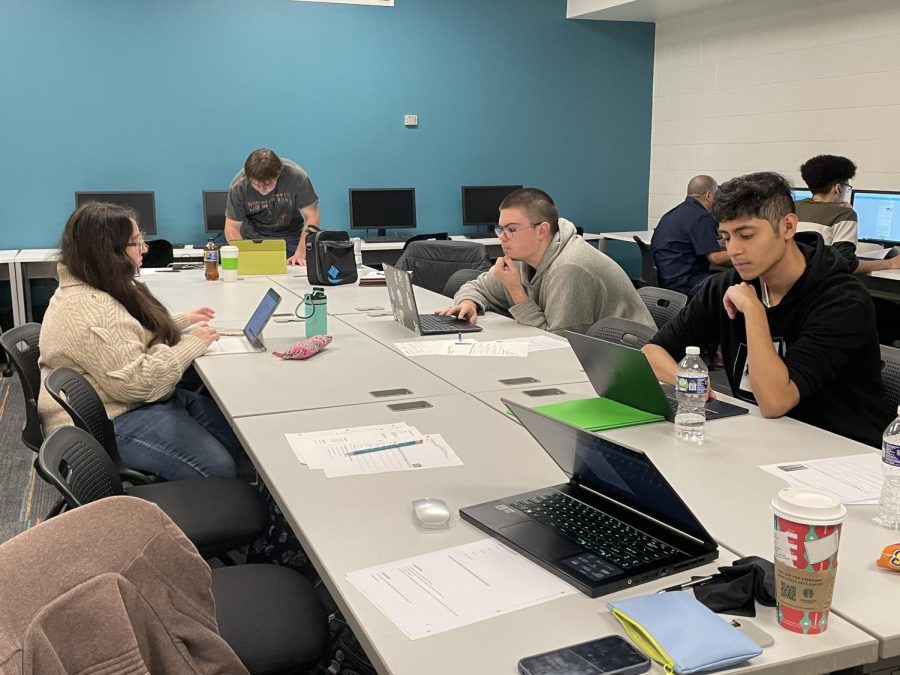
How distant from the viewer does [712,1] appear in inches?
281

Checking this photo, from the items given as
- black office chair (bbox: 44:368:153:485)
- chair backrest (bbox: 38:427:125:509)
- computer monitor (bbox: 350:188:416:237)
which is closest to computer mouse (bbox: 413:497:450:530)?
chair backrest (bbox: 38:427:125:509)

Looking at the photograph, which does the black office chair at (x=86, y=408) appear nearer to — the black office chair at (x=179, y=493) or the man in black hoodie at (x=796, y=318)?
the black office chair at (x=179, y=493)

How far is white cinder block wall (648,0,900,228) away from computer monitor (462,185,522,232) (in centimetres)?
170

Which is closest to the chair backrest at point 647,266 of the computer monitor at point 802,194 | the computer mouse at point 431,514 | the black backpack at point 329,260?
the computer monitor at point 802,194

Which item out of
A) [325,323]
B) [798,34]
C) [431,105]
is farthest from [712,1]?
[325,323]

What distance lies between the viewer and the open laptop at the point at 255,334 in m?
3.04

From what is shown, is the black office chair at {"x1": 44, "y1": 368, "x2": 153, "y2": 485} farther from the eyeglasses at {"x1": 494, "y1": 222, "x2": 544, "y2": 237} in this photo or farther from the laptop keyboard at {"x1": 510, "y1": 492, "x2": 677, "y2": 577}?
the eyeglasses at {"x1": 494, "y1": 222, "x2": 544, "y2": 237}

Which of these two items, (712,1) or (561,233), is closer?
(561,233)

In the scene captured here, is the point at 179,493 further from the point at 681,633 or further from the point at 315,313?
the point at 681,633

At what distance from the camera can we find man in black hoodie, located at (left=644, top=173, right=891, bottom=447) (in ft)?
7.26

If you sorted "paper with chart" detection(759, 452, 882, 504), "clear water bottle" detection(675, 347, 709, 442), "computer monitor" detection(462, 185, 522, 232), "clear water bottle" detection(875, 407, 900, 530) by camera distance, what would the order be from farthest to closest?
"computer monitor" detection(462, 185, 522, 232) → "clear water bottle" detection(675, 347, 709, 442) → "paper with chart" detection(759, 452, 882, 504) → "clear water bottle" detection(875, 407, 900, 530)

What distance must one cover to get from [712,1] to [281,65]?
3537mm

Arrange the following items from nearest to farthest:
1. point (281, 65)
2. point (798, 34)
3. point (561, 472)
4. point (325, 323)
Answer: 1. point (561, 472)
2. point (325, 323)
3. point (798, 34)
4. point (281, 65)

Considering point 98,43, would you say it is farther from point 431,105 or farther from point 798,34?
point 798,34
